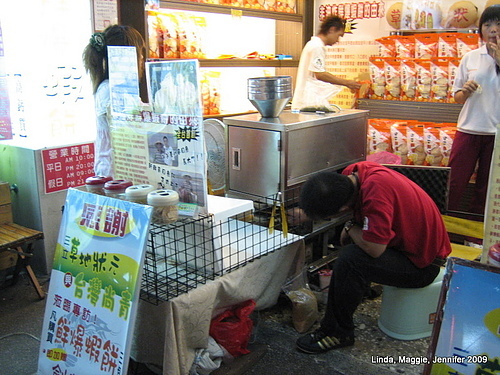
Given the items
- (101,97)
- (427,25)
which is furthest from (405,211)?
(427,25)

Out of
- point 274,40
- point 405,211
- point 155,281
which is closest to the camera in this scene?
point 155,281

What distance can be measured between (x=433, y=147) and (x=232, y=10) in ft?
7.41

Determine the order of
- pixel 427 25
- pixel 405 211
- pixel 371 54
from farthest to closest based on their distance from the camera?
pixel 371 54 → pixel 427 25 → pixel 405 211

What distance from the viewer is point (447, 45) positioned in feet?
14.8

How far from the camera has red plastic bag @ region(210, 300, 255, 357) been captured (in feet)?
8.01

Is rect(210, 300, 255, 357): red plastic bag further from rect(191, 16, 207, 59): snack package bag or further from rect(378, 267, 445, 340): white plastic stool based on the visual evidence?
rect(191, 16, 207, 59): snack package bag

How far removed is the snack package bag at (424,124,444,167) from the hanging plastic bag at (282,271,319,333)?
2093mm

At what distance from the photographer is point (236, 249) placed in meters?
2.56

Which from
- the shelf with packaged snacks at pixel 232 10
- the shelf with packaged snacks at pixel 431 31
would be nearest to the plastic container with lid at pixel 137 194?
the shelf with packaged snacks at pixel 232 10

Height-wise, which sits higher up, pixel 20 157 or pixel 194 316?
pixel 20 157

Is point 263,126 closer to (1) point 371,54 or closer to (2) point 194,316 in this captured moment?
(2) point 194,316

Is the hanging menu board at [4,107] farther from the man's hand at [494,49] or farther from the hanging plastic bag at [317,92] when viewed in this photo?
the man's hand at [494,49]

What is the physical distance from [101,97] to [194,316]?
1427mm

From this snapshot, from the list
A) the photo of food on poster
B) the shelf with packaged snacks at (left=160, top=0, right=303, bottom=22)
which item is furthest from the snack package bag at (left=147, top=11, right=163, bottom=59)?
the photo of food on poster
